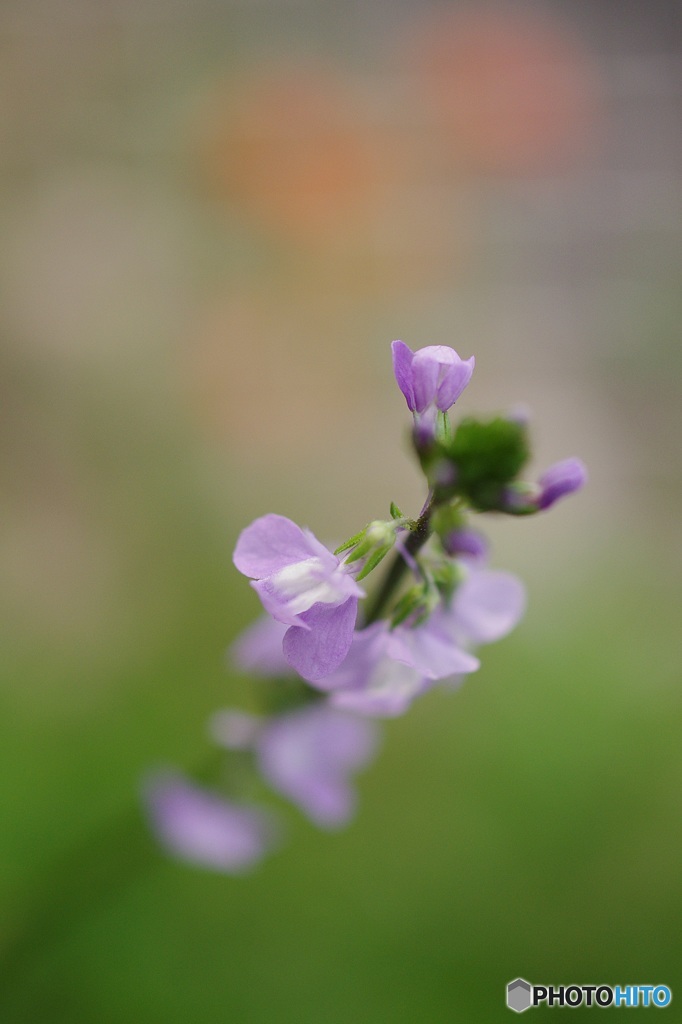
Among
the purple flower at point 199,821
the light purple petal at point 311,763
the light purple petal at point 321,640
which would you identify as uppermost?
the light purple petal at point 321,640

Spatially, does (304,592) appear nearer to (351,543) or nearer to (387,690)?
(351,543)

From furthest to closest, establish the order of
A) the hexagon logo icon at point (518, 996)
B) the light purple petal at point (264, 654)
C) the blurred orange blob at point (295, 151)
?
the blurred orange blob at point (295, 151), the hexagon logo icon at point (518, 996), the light purple petal at point (264, 654)

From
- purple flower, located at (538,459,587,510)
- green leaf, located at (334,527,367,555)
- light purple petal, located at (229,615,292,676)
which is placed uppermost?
purple flower, located at (538,459,587,510)

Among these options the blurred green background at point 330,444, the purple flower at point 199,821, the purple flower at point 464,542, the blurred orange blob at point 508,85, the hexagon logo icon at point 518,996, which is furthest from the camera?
the blurred orange blob at point 508,85

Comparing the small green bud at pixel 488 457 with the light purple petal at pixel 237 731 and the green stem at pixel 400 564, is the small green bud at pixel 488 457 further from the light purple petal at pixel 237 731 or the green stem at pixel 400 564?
the light purple petal at pixel 237 731

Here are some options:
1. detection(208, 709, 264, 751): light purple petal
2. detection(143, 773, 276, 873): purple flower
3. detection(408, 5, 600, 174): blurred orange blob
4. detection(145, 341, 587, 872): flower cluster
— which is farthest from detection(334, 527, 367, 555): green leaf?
detection(408, 5, 600, 174): blurred orange blob

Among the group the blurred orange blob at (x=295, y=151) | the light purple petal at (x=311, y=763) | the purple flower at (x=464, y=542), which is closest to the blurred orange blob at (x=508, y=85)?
the blurred orange blob at (x=295, y=151)

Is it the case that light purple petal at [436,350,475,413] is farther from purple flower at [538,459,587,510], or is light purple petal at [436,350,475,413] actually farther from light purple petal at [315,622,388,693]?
light purple petal at [315,622,388,693]
